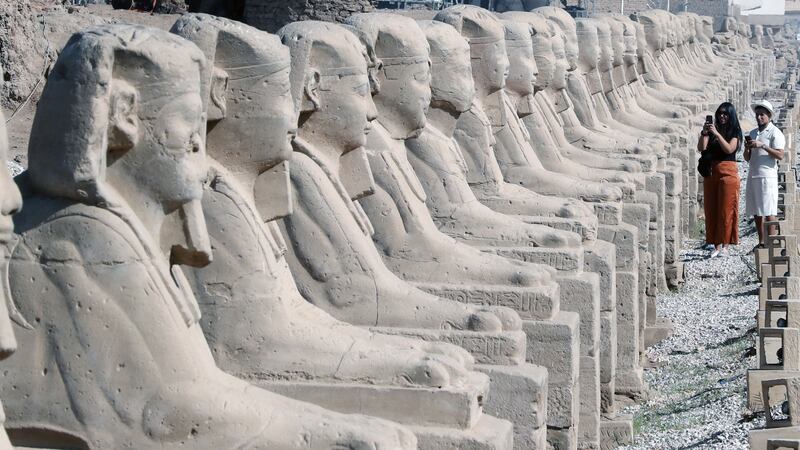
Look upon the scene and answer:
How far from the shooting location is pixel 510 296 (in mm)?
6910

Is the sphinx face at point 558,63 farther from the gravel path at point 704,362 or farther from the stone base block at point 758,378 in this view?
the stone base block at point 758,378

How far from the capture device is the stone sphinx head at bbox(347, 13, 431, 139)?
6.91 meters

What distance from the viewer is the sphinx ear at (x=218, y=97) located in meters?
5.12

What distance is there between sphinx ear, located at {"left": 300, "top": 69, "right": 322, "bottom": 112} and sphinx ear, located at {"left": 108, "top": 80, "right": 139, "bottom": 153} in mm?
1686

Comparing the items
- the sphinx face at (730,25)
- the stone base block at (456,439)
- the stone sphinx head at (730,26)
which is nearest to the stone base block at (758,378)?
the stone base block at (456,439)

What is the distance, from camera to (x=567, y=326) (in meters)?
7.06

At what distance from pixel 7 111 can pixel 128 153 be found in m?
6.52

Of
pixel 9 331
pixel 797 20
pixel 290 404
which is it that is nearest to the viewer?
pixel 9 331

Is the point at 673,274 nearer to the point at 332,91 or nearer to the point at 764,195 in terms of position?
the point at 764,195

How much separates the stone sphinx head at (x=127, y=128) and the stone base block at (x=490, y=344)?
1762 mm

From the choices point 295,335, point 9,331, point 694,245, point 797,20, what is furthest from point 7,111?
point 797,20

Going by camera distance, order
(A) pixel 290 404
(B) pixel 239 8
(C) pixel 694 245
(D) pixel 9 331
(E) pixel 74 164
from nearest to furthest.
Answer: (D) pixel 9 331, (E) pixel 74 164, (A) pixel 290 404, (C) pixel 694 245, (B) pixel 239 8

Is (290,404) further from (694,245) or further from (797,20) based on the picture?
(797,20)

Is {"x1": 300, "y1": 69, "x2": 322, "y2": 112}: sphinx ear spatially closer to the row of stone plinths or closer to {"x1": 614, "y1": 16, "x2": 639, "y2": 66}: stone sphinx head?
the row of stone plinths
